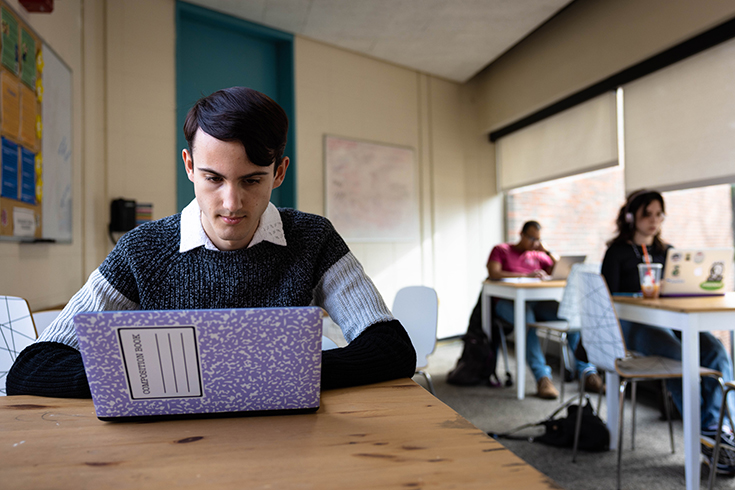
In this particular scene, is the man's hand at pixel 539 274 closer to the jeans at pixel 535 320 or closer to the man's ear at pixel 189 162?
the jeans at pixel 535 320

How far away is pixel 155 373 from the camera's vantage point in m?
0.60

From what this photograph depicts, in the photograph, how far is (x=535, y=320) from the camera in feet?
11.8

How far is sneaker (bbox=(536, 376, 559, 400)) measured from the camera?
3096 mm

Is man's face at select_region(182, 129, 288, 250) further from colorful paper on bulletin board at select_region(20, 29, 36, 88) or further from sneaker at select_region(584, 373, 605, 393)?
sneaker at select_region(584, 373, 605, 393)

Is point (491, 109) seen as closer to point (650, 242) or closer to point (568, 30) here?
point (568, 30)

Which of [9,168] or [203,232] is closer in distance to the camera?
[203,232]

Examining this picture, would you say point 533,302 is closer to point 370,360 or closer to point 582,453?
point 582,453

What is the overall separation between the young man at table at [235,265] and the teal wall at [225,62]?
8.63ft

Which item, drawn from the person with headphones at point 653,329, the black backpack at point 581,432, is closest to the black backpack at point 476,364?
the black backpack at point 581,432

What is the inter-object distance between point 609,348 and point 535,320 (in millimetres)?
1478


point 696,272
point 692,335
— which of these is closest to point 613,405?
point 692,335

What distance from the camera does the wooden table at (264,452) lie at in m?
0.48

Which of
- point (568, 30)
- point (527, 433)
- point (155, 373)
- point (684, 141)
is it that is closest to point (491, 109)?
point (568, 30)

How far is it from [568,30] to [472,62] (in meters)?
0.99
